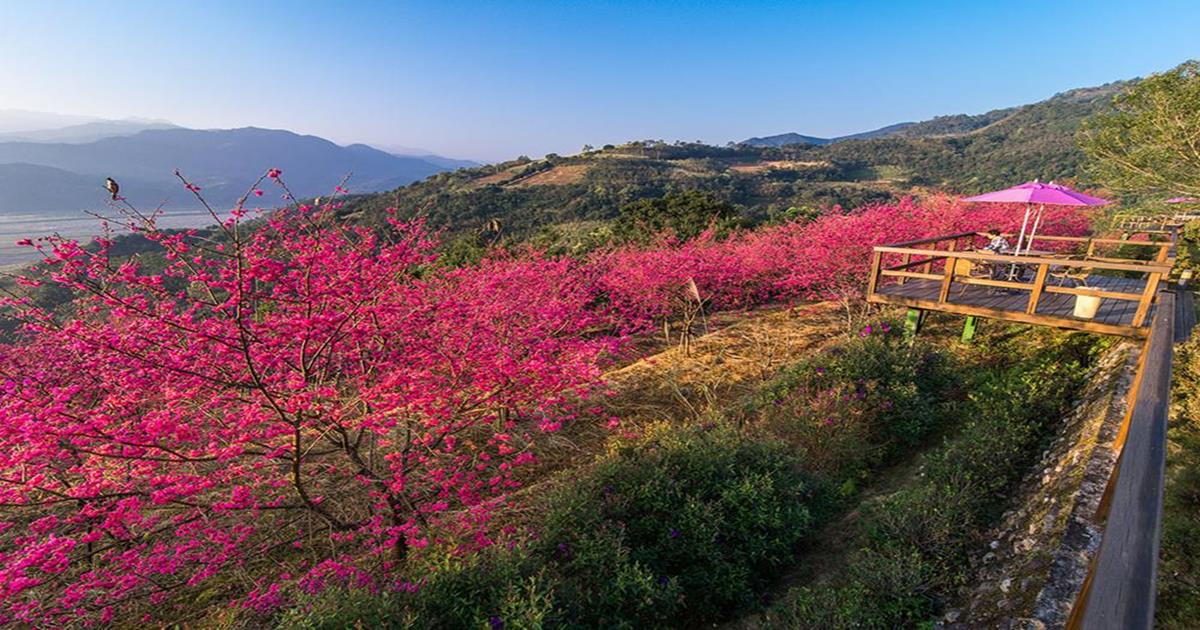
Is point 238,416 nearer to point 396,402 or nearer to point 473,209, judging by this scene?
point 396,402

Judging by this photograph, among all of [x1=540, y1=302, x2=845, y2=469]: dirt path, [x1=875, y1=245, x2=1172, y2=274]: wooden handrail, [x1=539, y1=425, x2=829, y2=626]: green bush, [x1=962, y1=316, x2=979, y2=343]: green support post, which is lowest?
[x1=540, y1=302, x2=845, y2=469]: dirt path

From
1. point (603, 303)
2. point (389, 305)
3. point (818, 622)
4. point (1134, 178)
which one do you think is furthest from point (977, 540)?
point (1134, 178)

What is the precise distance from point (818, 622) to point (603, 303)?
9728 mm

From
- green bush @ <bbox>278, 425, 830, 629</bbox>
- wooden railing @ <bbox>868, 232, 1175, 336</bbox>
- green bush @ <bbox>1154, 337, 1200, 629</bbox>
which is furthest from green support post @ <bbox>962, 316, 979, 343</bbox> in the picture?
green bush @ <bbox>278, 425, 830, 629</bbox>

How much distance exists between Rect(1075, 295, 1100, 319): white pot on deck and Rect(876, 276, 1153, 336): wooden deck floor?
7cm

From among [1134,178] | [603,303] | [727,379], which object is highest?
[1134,178]

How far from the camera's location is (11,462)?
3.40 m

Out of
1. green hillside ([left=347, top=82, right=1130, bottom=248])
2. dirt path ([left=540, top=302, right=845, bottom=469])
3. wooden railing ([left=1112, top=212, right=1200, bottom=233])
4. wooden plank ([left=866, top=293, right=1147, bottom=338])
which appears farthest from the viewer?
green hillside ([left=347, top=82, right=1130, bottom=248])

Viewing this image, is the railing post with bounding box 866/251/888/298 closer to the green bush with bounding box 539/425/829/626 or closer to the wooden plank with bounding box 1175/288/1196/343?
the wooden plank with bounding box 1175/288/1196/343

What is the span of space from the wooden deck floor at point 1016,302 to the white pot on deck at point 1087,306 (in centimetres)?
7

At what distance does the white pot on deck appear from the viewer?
5.68 metres

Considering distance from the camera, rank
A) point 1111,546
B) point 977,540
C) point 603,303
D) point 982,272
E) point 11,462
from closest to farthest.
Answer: point 1111,546
point 11,462
point 977,540
point 982,272
point 603,303

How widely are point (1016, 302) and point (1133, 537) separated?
7.30 meters

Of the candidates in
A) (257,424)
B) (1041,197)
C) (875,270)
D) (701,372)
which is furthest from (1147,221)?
(257,424)
